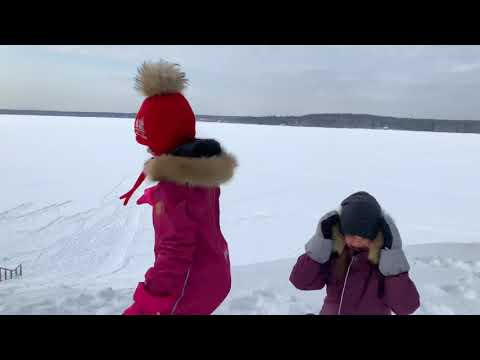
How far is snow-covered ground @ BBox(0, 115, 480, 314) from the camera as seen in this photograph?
11.7 feet

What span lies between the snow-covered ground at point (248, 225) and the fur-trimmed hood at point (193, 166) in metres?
0.21

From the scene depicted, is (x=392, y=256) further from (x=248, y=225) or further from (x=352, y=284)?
(x=248, y=225)

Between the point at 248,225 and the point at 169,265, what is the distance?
710 centimetres

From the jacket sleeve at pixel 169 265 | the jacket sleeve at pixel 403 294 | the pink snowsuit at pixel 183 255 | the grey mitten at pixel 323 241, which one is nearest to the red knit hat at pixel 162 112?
the pink snowsuit at pixel 183 255

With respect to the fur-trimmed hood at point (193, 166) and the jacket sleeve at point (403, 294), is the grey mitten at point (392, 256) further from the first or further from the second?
the fur-trimmed hood at point (193, 166)

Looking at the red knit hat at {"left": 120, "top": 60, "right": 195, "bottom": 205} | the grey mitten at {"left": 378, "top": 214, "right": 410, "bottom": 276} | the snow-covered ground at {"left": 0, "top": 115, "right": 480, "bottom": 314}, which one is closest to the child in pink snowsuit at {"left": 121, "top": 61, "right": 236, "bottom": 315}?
the red knit hat at {"left": 120, "top": 60, "right": 195, "bottom": 205}

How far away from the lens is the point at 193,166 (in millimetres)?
1461

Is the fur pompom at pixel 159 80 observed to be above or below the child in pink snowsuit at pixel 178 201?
above

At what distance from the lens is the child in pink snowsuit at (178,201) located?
137 centimetres

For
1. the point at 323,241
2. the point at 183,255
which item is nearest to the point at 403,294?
the point at 323,241

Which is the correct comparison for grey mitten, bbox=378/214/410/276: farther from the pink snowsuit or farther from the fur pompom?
the fur pompom

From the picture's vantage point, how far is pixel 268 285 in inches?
147
